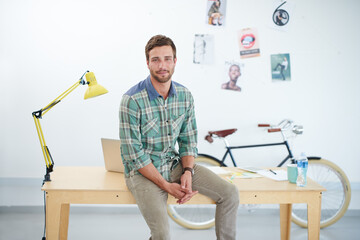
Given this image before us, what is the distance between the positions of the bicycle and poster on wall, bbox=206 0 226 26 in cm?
91

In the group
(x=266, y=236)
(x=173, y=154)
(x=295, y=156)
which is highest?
(x=173, y=154)

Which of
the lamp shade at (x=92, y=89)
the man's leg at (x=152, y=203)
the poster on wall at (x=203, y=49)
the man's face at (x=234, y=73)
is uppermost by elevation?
the poster on wall at (x=203, y=49)

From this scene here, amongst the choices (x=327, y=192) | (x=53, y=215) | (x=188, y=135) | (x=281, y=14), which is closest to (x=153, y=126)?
(x=188, y=135)

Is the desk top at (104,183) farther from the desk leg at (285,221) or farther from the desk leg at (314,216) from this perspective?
the desk leg at (285,221)

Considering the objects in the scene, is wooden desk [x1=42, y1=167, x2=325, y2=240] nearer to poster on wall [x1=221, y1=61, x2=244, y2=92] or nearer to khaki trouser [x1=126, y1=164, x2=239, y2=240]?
khaki trouser [x1=126, y1=164, x2=239, y2=240]

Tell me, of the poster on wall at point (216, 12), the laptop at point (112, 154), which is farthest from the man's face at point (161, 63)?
the poster on wall at point (216, 12)

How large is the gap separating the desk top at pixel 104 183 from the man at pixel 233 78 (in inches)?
43.3

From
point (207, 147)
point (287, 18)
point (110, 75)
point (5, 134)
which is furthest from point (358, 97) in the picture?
point (5, 134)

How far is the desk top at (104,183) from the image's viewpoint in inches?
73.7

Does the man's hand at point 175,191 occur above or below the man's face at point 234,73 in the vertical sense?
below

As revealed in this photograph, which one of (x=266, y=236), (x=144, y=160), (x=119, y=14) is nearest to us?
(x=144, y=160)

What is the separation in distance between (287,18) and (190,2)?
32.8 inches

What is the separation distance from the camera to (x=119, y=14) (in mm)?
2922

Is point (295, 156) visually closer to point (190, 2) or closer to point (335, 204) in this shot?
point (335, 204)
